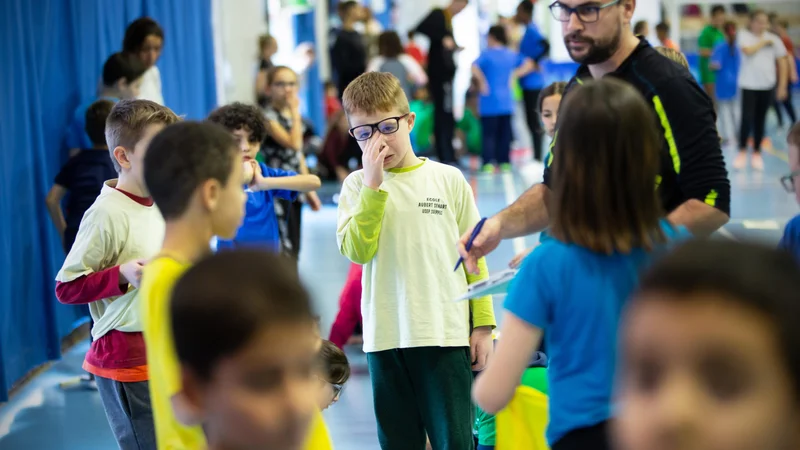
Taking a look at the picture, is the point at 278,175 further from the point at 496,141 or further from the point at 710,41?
the point at 710,41

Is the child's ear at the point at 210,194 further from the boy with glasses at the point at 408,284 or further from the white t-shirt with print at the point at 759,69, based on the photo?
the white t-shirt with print at the point at 759,69

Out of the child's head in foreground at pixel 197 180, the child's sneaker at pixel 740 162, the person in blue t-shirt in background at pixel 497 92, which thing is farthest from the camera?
the person in blue t-shirt in background at pixel 497 92

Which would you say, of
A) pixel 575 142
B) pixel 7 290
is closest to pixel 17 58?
pixel 7 290

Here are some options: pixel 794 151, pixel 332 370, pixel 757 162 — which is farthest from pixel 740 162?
pixel 332 370

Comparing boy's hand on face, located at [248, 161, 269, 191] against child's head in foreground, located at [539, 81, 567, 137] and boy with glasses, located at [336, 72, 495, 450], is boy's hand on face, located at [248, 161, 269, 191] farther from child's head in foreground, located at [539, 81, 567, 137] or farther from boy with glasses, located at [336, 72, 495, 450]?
child's head in foreground, located at [539, 81, 567, 137]

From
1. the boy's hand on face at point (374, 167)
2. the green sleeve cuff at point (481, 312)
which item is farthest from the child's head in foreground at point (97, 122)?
the green sleeve cuff at point (481, 312)

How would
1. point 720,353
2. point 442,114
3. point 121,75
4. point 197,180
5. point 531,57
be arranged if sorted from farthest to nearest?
point 531,57 < point 442,114 < point 121,75 < point 197,180 < point 720,353

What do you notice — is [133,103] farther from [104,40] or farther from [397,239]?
[104,40]

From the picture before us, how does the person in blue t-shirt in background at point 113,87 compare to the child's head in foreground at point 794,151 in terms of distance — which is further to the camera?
the person in blue t-shirt in background at point 113,87

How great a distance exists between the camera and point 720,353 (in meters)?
1.01

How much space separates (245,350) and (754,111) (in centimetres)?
1294

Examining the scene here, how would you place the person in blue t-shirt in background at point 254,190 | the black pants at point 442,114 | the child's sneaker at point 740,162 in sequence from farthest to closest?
the black pants at point 442,114, the child's sneaker at point 740,162, the person in blue t-shirt in background at point 254,190

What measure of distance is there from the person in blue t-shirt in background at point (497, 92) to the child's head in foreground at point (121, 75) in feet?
24.8

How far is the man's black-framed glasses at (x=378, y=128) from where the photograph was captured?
3207 millimetres
